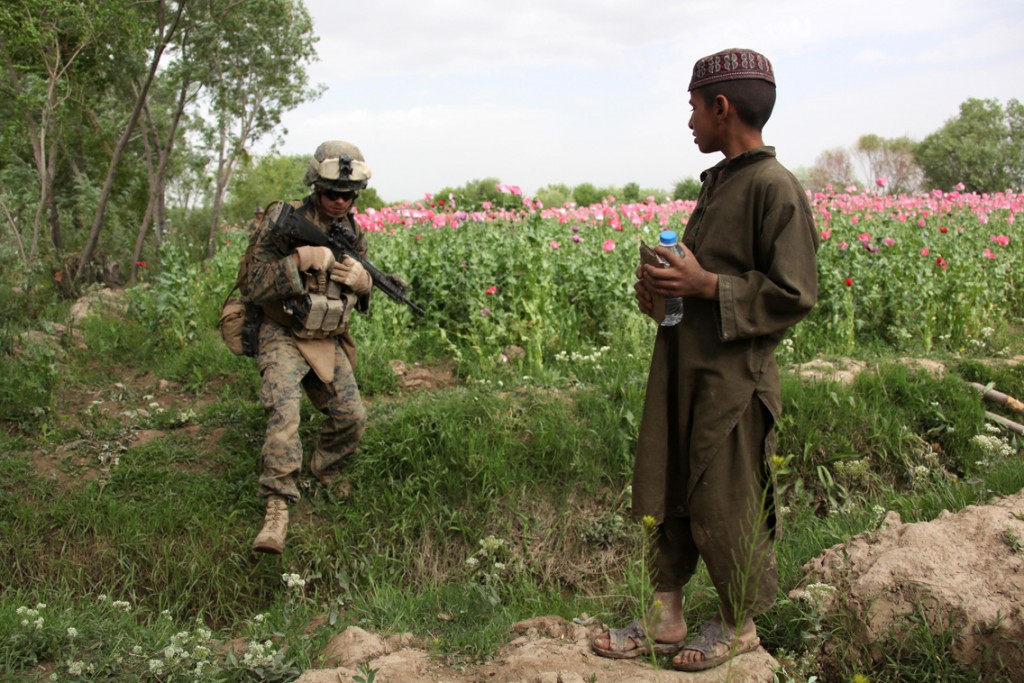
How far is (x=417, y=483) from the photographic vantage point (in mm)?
5023

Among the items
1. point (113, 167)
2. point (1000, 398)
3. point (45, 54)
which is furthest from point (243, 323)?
point (1000, 398)

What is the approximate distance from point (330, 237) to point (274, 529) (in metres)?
1.44

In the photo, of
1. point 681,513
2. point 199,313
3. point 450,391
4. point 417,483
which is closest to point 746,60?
point 681,513

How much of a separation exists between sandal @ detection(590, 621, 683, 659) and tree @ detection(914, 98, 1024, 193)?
25879mm

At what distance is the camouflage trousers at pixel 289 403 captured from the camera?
4395mm

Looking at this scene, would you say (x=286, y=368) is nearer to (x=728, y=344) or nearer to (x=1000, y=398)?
(x=728, y=344)

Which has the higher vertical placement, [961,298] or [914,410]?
[961,298]

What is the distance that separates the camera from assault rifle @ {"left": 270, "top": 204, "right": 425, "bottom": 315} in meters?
4.38

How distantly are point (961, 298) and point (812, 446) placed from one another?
315 cm

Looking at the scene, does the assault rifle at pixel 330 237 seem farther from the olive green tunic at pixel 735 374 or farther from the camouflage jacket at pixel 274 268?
the olive green tunic at pixel 735 374

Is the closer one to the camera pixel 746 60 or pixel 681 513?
pixel 746 60

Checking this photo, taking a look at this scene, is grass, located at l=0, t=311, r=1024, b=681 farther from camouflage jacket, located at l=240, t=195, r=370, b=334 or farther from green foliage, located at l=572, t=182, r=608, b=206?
green foliage, located at l=572, t=182, r=608, b=206

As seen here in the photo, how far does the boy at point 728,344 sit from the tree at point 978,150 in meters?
25.7

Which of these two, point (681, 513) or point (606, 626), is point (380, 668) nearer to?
point (606, 626)
